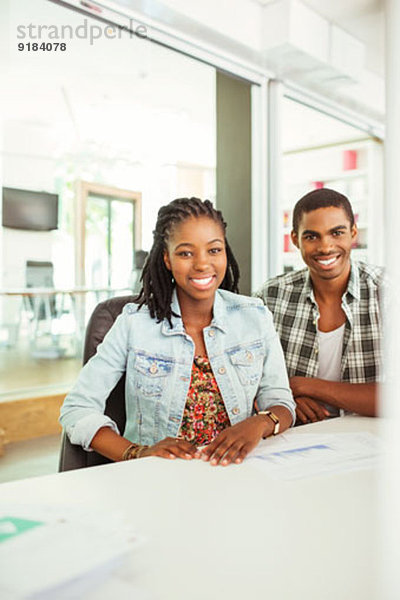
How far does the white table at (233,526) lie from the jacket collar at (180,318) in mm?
449

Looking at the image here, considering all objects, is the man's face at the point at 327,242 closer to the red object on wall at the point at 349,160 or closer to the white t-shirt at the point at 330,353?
the white t-shirt at the point at 330,353

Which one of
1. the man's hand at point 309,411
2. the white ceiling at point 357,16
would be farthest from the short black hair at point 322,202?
the white ceiling at point 357,16

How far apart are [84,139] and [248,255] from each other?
1.32 m

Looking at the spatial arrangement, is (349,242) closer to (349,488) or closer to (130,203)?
(349,488)

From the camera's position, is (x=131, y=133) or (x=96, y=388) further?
(x=131, y=133)

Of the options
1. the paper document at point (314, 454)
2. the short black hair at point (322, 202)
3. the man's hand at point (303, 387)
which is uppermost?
the short black hair at point (322, 202)

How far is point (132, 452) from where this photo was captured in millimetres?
1097

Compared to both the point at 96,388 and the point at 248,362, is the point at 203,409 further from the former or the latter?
the point at 96,388

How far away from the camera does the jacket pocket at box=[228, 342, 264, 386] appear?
54.2 inches

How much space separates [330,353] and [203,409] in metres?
0.52

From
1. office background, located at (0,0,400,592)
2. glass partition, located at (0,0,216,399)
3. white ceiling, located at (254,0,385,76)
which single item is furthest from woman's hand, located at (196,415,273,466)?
white ceiling, located at (254,0,385,76)

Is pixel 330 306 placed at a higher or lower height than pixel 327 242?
lower

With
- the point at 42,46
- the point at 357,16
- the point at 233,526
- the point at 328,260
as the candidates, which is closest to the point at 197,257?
the point at 328,260

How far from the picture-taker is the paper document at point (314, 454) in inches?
36.9
